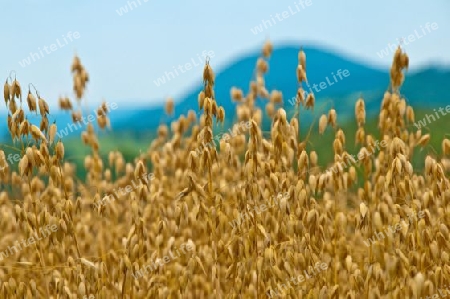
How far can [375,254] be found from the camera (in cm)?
304

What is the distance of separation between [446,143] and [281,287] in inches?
46.3

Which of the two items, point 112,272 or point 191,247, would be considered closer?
point 191,247

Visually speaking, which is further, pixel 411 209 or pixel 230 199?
pixel 230 199

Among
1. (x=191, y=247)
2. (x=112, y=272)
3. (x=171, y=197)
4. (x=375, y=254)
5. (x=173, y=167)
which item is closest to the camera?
(x=375, y=254)

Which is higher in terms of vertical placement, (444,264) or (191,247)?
(191,247)

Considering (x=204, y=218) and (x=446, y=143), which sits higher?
(x=204, y=218)

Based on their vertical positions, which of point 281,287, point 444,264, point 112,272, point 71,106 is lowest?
point 444,264

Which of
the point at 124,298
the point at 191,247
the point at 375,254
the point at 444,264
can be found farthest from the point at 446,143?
the point at 124,298

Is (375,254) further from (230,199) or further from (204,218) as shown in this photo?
(230,199)

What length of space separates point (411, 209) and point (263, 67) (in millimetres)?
2040

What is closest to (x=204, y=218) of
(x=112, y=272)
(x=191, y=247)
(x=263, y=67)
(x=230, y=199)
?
(x=191, y=247)

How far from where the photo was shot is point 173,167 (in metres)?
4.68

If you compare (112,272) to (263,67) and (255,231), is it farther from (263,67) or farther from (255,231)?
(263,67)

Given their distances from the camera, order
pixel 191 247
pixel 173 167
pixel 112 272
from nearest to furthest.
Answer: pixel 191 247
pixel 112 272
pixel 173 167
